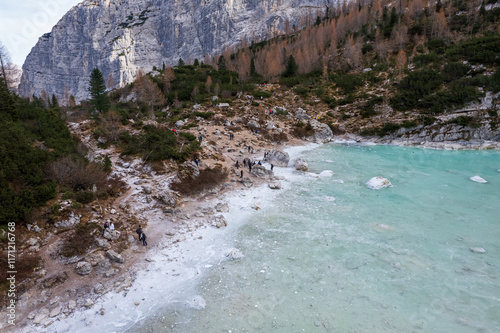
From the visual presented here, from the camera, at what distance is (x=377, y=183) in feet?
65.5

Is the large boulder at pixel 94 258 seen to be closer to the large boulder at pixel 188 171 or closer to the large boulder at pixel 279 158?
the large boulder at pixel 188 171

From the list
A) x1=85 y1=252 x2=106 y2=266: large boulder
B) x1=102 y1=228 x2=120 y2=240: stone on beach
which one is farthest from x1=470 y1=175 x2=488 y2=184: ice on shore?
x1=85 y1=252 x2=106 y2=266: large boulder

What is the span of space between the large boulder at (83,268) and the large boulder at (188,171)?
9.63 m

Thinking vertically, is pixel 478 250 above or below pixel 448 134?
below

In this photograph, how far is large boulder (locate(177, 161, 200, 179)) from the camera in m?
19.4

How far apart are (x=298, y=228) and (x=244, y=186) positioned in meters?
7.17

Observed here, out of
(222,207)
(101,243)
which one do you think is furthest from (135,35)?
(101,243)

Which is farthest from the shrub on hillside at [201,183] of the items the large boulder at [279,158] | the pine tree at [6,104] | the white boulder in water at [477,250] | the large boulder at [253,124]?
the large boulder at [253,124]

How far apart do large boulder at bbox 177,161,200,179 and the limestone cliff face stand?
117970 mm

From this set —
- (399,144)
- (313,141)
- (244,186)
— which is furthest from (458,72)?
(244,186)

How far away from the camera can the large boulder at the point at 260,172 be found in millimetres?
22203

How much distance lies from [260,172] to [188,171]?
665 centimetres

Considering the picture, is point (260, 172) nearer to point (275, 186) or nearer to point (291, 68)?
point (275, 186)

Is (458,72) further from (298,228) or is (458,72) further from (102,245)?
(102,245)
